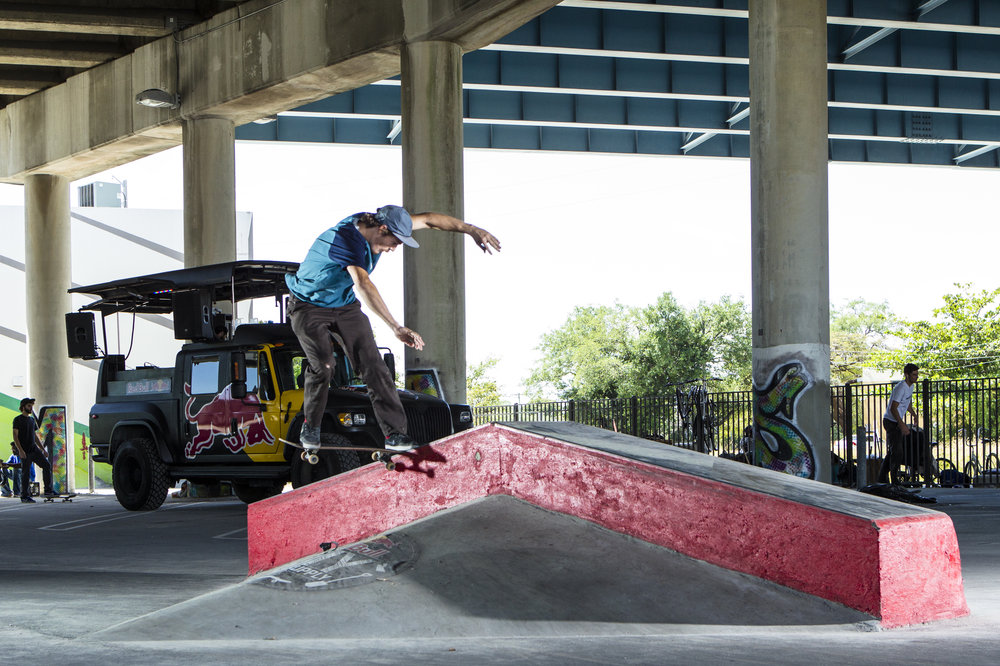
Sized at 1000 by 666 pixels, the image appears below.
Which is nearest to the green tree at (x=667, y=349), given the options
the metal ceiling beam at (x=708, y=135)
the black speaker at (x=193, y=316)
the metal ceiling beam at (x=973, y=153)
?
the metal ceiling beam at (x=973, y=153)

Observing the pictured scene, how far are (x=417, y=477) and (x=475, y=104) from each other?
856 inches

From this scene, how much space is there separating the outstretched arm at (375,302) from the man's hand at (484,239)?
0.84m

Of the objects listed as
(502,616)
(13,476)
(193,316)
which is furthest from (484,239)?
(13,476)

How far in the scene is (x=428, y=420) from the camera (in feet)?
50.0

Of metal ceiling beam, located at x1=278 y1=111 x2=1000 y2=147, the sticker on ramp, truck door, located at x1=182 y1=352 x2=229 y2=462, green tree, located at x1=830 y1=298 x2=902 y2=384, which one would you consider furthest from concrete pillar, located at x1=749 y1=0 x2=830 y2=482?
green tree, located at x1=830 y1=298 x2=902 y2=384

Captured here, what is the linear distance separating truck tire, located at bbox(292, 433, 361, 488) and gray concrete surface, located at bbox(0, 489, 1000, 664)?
5.89 metres

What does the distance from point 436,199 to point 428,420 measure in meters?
5.53

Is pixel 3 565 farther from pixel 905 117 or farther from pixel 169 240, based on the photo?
pixel 169 240

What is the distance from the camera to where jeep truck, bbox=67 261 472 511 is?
14.6 meters

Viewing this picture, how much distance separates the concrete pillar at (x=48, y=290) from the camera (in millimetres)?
27531

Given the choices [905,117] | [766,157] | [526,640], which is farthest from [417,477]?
[905,117]

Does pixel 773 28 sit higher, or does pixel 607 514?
pixel 773 28

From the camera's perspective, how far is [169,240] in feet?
139

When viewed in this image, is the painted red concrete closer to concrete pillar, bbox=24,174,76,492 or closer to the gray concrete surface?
the gray concrete surface
